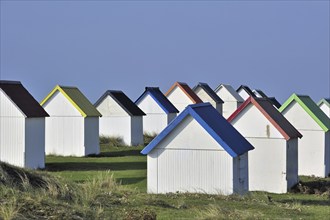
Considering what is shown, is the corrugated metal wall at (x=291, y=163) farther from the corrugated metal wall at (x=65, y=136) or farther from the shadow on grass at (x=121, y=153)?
the corrugated metal wall at (x=65, y=136)

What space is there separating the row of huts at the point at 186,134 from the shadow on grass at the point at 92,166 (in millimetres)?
1206

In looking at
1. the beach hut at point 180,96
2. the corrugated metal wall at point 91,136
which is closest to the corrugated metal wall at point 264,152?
the corrugated metal wall at point 91,136

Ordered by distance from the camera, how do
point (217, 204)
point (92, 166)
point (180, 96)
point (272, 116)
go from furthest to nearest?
point (180, 96) < point (92, 166) < point (272, 116) < point (217, 204)

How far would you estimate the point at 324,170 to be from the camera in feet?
112

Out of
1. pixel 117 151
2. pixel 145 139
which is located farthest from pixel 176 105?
pixel 117 151

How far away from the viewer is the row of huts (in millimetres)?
20672

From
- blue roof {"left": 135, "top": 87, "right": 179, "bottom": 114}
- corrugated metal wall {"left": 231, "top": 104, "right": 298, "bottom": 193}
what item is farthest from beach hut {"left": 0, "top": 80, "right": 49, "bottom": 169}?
blue roof {"left": 135, "top": 87, "right": 179, "bottom": 114}

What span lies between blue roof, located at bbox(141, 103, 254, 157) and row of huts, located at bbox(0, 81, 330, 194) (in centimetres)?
3

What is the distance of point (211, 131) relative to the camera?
2047cm

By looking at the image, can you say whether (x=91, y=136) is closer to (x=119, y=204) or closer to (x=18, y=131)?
(x=18, y=131)

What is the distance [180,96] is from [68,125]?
1837 cm

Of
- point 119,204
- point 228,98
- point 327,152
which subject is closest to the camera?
point 119,204

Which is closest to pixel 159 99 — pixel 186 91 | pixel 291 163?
pixel 186 91

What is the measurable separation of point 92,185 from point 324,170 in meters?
18.7
